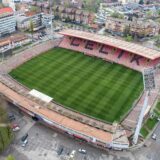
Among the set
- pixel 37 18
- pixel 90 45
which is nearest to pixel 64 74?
pixel 90 45

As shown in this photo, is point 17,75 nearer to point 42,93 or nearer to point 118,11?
point 42,93

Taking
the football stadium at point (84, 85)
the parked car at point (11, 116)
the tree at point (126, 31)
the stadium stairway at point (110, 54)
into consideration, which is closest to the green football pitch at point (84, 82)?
the football stadium at point (84, 85)

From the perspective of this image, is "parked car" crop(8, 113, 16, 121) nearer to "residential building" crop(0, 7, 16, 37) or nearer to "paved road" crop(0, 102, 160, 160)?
"paved road" crop(0, 102, 160, 160)

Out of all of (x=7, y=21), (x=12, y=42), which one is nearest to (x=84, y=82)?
(x=12, y=42)

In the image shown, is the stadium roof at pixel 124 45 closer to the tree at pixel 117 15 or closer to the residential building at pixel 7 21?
the residential building at pixel 7 21

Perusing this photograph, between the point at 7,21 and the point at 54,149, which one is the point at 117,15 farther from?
the point at 54,149

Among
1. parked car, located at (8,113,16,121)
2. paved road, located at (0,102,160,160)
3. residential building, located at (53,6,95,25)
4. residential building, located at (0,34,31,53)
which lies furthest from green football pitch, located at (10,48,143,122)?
residential building, located at (53,6,95,25)

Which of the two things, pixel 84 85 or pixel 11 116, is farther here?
pixel 84 85
